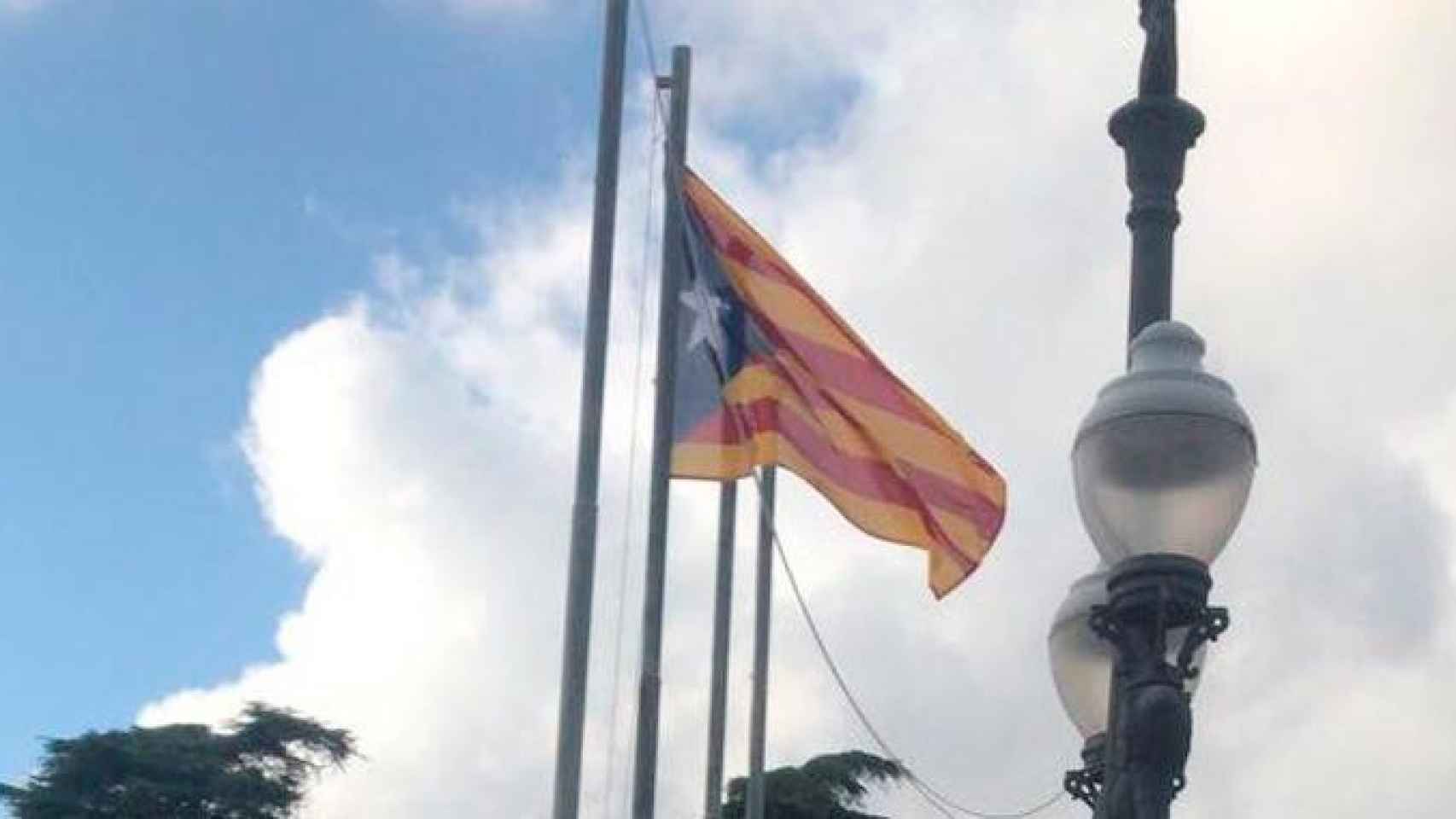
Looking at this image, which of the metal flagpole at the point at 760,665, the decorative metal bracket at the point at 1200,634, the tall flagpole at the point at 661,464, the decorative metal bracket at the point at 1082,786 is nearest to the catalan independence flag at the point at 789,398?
the tall flagpole at the point at 661,464

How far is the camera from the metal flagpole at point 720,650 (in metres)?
19.6

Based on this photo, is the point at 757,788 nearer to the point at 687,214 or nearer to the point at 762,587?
the point at 762,587

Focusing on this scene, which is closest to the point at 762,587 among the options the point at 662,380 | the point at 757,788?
the point at 757,788

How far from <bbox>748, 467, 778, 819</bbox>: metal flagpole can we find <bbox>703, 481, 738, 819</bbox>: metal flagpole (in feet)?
3.63

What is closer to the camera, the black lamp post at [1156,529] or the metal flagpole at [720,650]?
the black lamp post at [1156,529]

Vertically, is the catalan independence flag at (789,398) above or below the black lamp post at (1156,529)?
above

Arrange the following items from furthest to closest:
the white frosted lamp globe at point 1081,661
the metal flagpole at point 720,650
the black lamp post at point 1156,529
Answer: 1. the metal flagpole at point 720,650
2. the white frosted lamp globe at point 1081,661
3. the black lamp post at point 1156,529

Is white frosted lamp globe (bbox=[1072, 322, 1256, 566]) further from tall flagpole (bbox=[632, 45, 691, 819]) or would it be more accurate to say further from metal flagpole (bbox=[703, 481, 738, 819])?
metal flagpole (bbox=[703, 481, 738, 819])

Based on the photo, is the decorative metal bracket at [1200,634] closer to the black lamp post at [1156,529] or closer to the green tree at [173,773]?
the black lamp post at [1156,529]

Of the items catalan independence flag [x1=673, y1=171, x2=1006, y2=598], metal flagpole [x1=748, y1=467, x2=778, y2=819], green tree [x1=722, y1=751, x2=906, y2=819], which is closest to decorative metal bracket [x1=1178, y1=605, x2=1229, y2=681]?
catalan independence flag [x1=673, y1=171, x2=1006, y2=598]

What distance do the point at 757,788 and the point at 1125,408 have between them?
15429 millimetres

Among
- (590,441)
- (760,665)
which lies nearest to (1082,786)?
(590,441)

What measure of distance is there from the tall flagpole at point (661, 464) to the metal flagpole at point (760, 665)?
4335 millimetres

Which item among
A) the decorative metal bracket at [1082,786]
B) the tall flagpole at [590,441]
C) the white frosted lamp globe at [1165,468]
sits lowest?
the decorative metal bracket at [1082,786]
